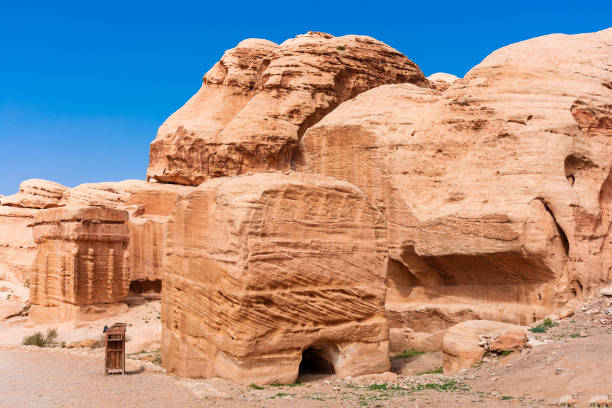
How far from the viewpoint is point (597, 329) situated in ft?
34.7

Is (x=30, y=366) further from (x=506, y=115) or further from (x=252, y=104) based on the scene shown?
(x=252, y=104)

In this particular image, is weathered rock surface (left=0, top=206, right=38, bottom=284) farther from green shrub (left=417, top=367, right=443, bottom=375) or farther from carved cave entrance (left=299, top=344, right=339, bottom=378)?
green shrub (left=417, top=367, right=443, bottom=375)

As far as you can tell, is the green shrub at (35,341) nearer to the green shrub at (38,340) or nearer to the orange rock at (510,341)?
the green shrub at (38,340)

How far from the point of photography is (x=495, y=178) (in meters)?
13.8

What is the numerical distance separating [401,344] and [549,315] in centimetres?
359

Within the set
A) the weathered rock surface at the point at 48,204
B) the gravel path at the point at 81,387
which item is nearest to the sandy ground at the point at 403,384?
the gravel path at the point at 81,387

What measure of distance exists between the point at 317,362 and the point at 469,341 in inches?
112

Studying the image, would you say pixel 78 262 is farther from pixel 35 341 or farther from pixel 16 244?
pixel 16 244

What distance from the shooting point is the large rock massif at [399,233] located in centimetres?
991

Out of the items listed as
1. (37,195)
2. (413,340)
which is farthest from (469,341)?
(37,195)

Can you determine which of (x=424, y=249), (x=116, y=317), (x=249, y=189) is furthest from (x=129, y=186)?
(x=249, y=189)

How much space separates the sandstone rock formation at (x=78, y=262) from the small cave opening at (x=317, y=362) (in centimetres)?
1080

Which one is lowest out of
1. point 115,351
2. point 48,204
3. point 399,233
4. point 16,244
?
point 16,244

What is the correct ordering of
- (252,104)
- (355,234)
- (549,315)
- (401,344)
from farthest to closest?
(252,104) < (401,344) < (549,315) < (355,234)
